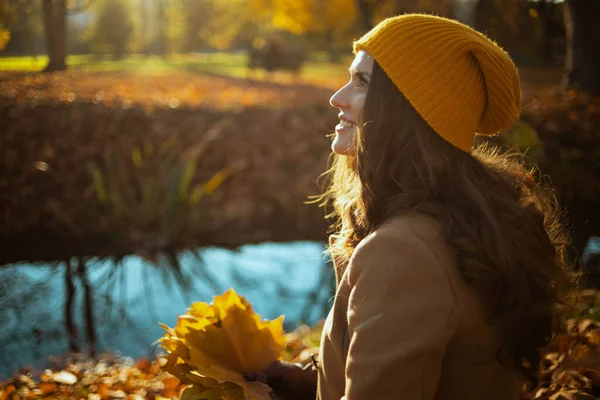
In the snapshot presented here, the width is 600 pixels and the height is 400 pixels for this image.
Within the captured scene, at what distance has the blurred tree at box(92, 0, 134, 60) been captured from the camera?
12.8ft

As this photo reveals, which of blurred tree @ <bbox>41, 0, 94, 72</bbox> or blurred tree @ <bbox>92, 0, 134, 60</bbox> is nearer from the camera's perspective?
blurred tree @ <bbox>41, 0, 94, 72</bbox>

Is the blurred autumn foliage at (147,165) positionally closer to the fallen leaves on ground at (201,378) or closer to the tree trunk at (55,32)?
the tree trunk at (55,32)

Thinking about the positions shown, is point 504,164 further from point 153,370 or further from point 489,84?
point 153,370

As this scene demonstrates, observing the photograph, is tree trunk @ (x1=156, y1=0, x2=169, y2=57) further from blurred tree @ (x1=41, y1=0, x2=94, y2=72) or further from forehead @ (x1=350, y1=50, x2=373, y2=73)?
forehead @ (x1=350, y1=50, x2=373, y2=73)

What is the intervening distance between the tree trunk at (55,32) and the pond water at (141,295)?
142 centimetres

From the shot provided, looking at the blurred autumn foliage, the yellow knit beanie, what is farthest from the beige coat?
the blurred autumn foliage

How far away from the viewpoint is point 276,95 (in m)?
6.96

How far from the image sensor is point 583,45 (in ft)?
16.8

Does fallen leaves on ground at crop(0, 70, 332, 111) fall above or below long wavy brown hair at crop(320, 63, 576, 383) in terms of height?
below

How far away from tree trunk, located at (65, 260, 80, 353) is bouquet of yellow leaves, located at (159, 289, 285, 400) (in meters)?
1.79

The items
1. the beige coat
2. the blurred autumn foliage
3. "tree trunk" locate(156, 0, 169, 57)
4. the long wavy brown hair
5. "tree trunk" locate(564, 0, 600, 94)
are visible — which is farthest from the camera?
"tree trunk" locate(564, 0, 600, 94)

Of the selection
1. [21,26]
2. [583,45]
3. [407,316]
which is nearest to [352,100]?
[407,316]

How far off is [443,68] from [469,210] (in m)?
Result: 0.31

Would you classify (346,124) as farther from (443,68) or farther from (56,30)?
(56,30)
